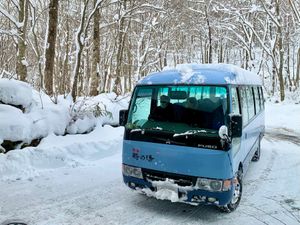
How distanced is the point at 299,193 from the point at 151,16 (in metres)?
22.5

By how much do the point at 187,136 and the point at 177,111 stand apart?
58 cm

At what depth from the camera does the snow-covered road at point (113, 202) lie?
508 cm

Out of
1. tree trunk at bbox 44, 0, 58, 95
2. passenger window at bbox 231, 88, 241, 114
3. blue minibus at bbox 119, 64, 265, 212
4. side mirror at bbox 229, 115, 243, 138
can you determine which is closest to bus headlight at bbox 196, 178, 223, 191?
blue minibus at bbox 119, 64, 265, 212

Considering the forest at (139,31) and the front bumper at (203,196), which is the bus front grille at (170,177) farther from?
the forest at (139,31)

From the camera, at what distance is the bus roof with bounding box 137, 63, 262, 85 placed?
17.4 ft

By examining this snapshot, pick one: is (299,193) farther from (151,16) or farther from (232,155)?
(151,16)

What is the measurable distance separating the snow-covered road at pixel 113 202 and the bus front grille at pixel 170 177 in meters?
0.61

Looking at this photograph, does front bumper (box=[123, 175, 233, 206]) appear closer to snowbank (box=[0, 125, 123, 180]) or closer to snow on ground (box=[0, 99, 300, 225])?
snow on ground (box=[0, 99, 300, 225])

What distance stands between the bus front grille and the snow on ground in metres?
0.61

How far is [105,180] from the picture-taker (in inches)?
274

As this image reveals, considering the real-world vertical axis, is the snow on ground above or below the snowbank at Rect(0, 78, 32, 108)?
below

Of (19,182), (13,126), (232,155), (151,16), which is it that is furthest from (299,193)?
(151,16)

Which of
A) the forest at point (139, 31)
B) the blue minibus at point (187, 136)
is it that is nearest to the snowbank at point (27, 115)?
the blue minibus at point (187, 136)

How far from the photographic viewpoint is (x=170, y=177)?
498cm
